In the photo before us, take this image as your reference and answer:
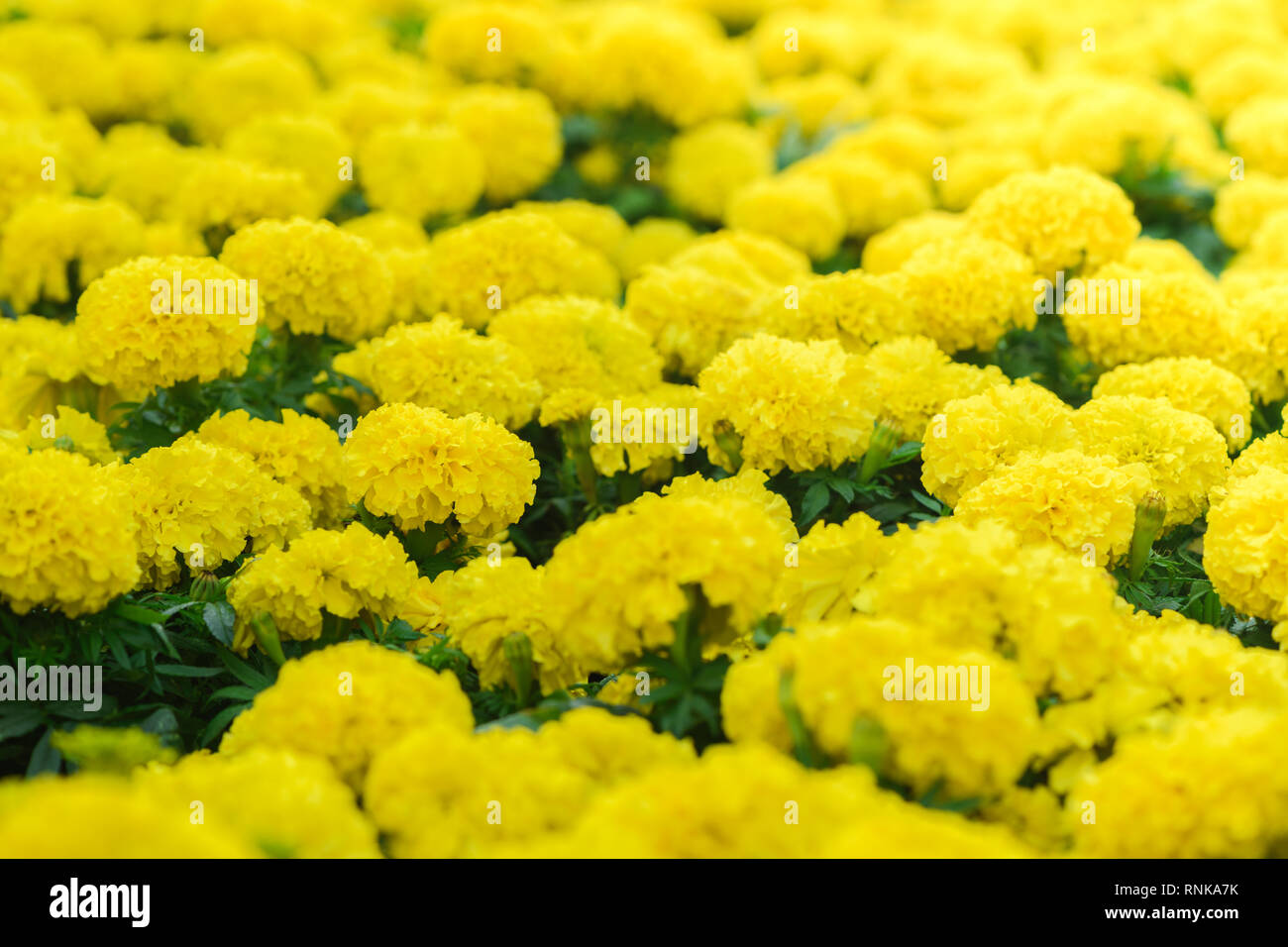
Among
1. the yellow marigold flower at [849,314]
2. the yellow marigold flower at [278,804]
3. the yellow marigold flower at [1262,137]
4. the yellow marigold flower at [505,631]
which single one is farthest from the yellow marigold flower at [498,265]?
the yellow marigold flower at [1262,137]

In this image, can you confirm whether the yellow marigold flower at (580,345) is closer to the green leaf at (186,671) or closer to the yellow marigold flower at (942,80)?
the green leaf at (186,671)

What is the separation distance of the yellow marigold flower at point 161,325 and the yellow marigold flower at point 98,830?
1640 millimetres

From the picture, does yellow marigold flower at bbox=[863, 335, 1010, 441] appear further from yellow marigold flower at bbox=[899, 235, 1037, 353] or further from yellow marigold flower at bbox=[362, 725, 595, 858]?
yellow marigold flower at bbox=[362, 725, 595, 858]

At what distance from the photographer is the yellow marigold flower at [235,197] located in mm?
3771

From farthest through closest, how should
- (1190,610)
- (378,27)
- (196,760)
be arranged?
(378,27)
(1190,610)
(196,760)

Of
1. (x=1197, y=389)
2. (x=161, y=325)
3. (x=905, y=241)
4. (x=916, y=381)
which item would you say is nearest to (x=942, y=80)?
(x=905, y=241)

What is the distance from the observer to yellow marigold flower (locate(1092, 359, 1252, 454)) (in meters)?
3.22

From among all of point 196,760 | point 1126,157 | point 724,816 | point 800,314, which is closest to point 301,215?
point 800,314

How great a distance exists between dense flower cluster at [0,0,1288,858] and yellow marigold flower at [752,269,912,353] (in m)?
0.01

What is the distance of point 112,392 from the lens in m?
3.44

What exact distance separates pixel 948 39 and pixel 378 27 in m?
3.19

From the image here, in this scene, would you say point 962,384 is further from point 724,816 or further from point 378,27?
point 378,27

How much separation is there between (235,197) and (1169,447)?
2702 mm

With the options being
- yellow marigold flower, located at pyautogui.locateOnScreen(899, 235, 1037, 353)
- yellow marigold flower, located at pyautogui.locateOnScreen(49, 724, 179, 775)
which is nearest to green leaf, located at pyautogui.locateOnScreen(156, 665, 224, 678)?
yellow marigold flower, located at pyautogui.locateOnScreen(49, 724, 179, 775)
